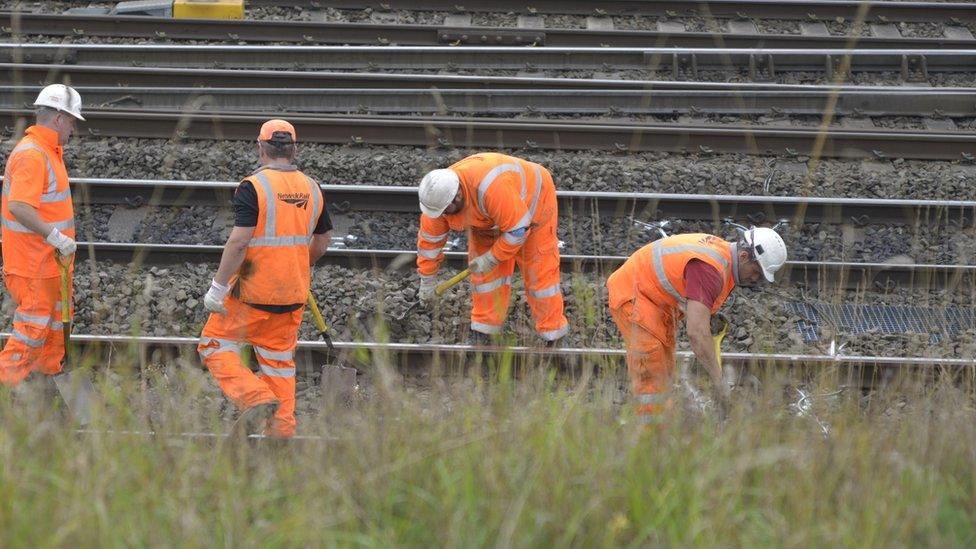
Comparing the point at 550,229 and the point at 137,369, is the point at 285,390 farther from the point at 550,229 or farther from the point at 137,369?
the point at 550,229

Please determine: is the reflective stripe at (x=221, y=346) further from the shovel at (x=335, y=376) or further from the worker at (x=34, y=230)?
the worker at (x=34, y=230)

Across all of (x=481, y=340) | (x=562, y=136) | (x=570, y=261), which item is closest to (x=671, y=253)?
(x=481, y=340)

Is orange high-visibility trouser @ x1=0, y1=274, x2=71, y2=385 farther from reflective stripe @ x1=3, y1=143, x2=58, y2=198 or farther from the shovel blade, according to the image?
reflective stripe @ x1=3, y1=143, x2=58, y2=198

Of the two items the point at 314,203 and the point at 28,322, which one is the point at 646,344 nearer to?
the point at 314,203

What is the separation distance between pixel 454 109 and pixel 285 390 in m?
4.95

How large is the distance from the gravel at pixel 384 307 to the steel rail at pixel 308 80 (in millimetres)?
3093

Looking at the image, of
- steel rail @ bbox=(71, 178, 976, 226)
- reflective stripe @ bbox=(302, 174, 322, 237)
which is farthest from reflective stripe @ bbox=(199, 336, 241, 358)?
steel rail @ bbox=(71, 178, 976, 226)

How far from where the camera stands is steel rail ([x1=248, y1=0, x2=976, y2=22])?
39.8ft

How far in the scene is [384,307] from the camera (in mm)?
7633

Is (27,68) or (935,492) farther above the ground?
(27,68)

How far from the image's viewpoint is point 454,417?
4.13m

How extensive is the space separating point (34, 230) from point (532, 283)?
305 centimetres

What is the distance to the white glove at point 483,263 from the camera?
6.91 m

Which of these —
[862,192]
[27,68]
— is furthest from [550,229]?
[27,68]
